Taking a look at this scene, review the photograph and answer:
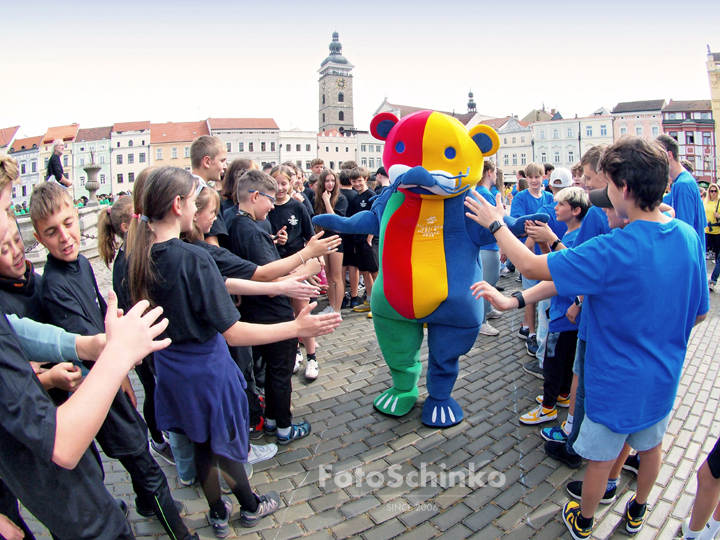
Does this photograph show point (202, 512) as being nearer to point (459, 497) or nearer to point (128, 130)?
point (459, 497)

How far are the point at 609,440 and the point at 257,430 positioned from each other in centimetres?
255

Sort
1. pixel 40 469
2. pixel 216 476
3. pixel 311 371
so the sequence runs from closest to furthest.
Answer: pixel 40 469 → pixel 216 476 → pixel 311 371

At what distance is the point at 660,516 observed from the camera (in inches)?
105

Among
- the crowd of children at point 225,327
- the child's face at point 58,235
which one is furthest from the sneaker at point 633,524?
the child's face at point 58,235

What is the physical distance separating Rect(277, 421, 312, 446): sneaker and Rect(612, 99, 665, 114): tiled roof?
56.4 m

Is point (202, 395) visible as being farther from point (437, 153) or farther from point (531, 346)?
point (531, 346)

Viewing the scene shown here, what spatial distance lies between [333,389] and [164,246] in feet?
8.59

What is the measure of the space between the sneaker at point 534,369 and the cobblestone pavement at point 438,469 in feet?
0.27

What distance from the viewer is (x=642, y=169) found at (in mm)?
2049

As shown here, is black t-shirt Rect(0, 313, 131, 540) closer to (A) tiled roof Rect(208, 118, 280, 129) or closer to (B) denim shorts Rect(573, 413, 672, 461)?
(B) denim shorts Rect(573, 413, 672, 461)

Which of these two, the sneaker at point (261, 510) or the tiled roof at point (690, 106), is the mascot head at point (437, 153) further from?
the tiled roof at point (690, 106)

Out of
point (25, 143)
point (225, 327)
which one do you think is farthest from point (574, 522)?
point (25, 143)

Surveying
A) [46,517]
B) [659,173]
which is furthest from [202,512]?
[659,173]

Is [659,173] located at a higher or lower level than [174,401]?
higher
